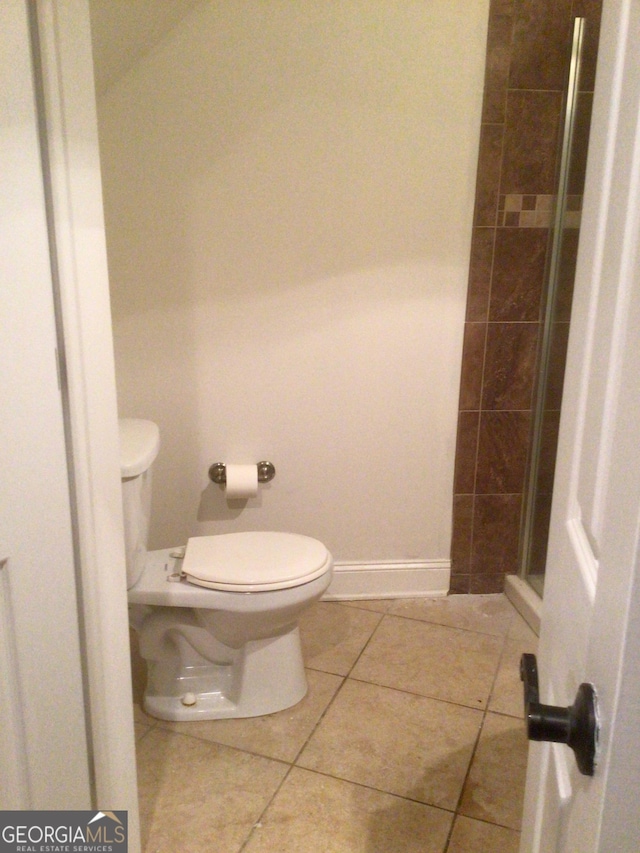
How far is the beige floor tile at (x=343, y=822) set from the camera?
148 cm

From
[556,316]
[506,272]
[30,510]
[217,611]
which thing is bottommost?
[217,611]

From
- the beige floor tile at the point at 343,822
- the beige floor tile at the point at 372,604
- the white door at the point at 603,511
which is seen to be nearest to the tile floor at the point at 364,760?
the beige floor tile at the point at 343,822

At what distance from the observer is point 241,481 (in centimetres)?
225

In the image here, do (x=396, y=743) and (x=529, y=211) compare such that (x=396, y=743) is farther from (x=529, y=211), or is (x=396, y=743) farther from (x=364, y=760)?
(x=529, y=211)

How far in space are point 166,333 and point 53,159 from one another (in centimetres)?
128

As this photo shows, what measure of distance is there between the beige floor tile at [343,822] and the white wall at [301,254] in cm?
97

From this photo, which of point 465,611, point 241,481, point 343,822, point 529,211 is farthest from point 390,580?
point 529,211

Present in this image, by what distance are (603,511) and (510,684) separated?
167 cm

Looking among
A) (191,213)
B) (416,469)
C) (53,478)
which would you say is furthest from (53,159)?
(416,469)

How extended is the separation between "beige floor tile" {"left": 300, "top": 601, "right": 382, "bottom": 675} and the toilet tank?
0.72 metres

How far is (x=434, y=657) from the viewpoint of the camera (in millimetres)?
2174

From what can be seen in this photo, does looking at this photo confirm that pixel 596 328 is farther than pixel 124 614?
No

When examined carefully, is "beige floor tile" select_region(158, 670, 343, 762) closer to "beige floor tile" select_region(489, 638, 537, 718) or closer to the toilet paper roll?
"beige floor tile" select_region(489, 638, 537, 718)

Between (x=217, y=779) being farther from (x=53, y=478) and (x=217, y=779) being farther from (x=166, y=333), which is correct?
(x=166, y=333)
